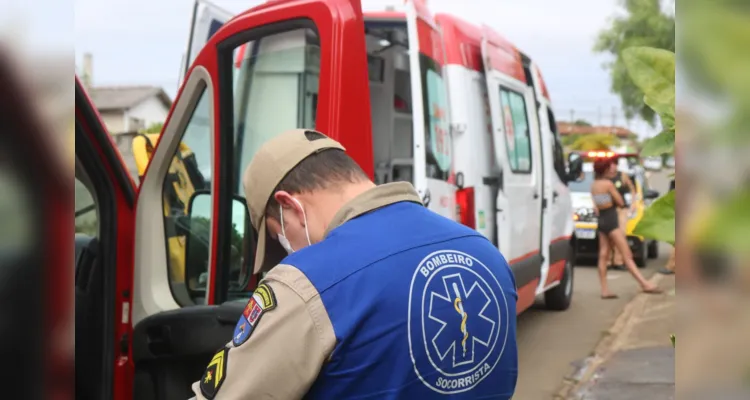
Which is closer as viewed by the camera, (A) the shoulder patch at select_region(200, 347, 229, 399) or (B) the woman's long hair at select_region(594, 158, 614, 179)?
(A) the shoulder patch at select_region(200, 347, 229, 399)

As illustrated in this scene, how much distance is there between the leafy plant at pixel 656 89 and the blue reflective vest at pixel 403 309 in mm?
519

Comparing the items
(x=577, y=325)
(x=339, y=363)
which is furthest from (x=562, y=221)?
(x=339, y=363)

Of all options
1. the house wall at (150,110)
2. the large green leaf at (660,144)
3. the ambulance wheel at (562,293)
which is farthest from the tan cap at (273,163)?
the house wall at (150,110)

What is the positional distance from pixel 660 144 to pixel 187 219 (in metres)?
2.16

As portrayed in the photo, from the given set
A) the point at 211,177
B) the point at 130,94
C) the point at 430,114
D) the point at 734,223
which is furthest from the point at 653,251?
the point at 130,94

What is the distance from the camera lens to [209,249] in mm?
2666

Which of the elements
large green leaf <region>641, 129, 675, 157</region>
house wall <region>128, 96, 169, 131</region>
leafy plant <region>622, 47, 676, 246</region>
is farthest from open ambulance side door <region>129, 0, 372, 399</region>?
house wall <region>128, 96, 169, 131</region>

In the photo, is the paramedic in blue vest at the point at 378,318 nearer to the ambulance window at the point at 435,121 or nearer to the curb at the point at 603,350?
the ambulance window at the point at 435,121

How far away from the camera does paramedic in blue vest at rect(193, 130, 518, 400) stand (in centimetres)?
125

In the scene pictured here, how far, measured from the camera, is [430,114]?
14.0 ft

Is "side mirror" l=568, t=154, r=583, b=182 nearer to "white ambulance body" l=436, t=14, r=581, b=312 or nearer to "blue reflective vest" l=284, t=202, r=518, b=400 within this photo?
"white ambulance body" l=436, t=14, r=581, b=312

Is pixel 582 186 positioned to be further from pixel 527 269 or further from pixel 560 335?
pixel 527 269

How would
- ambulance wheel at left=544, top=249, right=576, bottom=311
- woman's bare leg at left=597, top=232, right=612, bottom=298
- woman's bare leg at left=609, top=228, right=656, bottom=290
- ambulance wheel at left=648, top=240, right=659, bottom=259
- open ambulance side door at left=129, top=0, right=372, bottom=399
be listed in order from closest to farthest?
1. open ambulance side door at left=129, top=0, right=372, bottom=399
2. ambulance wheel at left=544, top=249, right=576, bottom=311
3. woman's bare leg at left=609, top=228, right=656, bottom=290
4. woman's bare leg at left=597, top=232, right=612, bottom=298
5. ambulance wheel at left=648, top=240, right=659, bottom=259

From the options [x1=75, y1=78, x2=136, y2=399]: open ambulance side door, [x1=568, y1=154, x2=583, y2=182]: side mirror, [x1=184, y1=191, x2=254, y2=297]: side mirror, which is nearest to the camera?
[x1=184, y1=191, x2=254, y2=297]: side mirror
